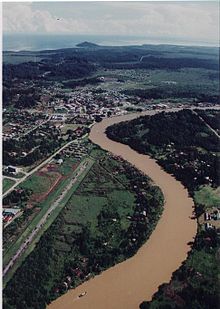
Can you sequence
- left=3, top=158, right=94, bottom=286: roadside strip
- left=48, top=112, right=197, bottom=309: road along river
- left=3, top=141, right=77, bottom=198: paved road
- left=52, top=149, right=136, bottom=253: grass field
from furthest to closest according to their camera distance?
left=3, top=141, right=77, bottom=198: paved road, left=52, top=149, right=136, bottom=253: grass field, left=3, top=158, right=94, bottom=286: roadside strip, left=48, top=112, right=197, bottom=309: road along river

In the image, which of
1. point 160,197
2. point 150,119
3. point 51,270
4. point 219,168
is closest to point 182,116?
point 150,119

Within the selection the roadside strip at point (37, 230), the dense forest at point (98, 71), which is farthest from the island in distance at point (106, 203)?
the dense forest at point (98, 71)

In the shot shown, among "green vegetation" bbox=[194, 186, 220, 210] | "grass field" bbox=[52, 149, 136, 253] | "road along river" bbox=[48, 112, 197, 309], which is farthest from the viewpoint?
"green vegetation" bbox=[194, 186, 220, 210]

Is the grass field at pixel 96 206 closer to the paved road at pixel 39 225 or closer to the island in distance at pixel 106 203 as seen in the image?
the island in distance at pixel 106 203

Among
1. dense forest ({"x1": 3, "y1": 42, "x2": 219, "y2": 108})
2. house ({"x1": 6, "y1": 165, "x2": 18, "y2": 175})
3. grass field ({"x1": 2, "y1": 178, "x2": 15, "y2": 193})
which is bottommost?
grass field ({"x1": 2, "y1": 178, "x2": 15, "y2": 193})

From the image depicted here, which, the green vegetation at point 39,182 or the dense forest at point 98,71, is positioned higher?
the dense forest at point 98,71

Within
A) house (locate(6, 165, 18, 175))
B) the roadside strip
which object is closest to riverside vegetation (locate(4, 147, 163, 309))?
the roadside strip

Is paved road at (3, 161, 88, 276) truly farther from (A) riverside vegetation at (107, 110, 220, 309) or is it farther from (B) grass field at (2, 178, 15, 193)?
(A) riverside vegetation at (107, 110, 220, 309)
